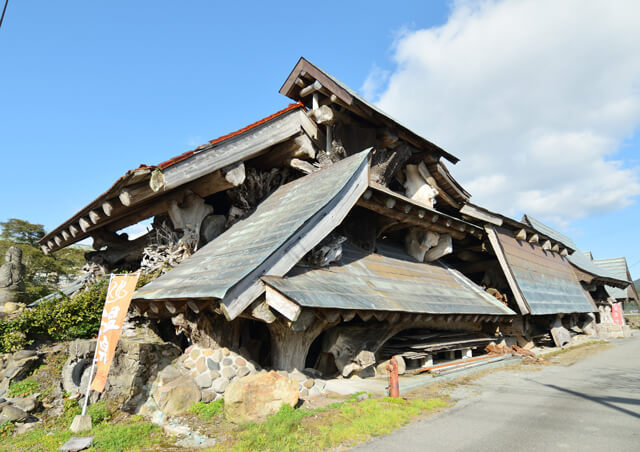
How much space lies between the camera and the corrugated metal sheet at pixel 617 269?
27281 millimetres

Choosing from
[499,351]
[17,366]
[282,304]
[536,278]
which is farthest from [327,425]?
[536,278]

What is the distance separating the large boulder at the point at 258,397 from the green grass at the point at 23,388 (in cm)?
328

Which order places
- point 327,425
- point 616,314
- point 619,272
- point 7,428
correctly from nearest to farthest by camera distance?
point 327,425
point 7,428
point 616,314
point 619,272

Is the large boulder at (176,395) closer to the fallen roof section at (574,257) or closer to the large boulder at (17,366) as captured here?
the large boulder at (17,366)

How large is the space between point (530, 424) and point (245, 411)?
153 inches

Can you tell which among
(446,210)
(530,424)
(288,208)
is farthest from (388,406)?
(446,210)

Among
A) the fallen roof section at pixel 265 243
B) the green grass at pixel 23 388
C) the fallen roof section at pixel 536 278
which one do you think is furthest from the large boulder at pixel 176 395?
the fallen roof section at pixel 536 278

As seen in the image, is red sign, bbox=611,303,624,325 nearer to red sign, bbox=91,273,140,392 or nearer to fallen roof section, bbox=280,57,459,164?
fallen roof section, bbox=280,57,459,164

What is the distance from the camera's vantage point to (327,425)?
4.59m

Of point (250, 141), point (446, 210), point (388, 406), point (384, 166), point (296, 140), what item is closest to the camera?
point (388, 406)

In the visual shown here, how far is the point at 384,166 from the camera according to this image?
9.81 metres

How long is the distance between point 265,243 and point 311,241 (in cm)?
79

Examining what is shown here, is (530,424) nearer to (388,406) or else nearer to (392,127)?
(388,406)

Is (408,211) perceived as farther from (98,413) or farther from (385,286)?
(98,413)
